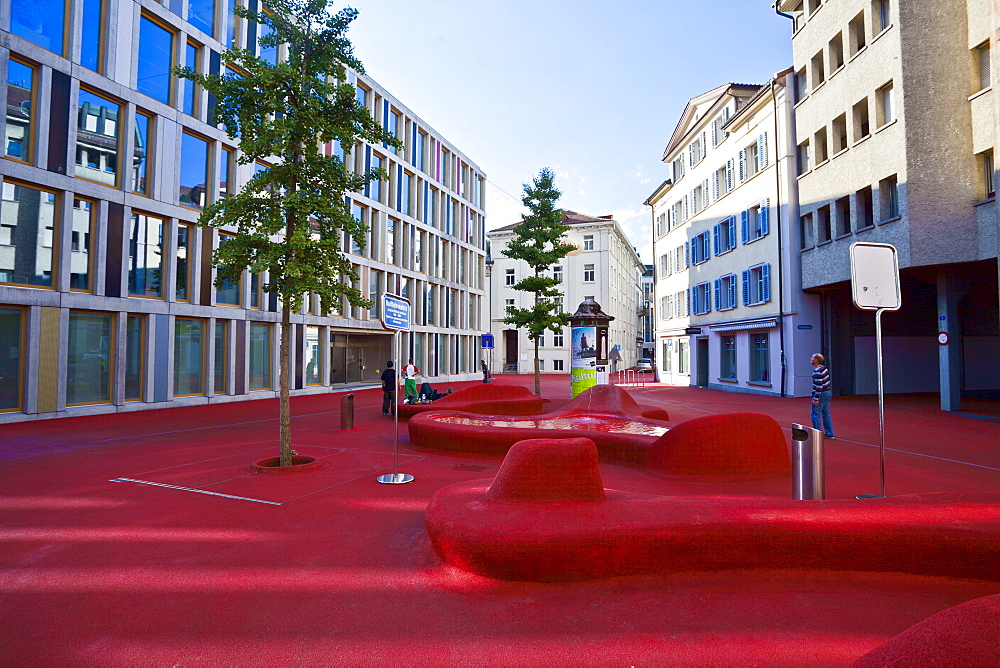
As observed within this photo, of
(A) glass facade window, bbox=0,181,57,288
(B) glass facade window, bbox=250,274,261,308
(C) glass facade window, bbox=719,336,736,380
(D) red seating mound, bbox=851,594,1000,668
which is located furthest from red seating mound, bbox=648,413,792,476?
(C) glass facade window, bbox=719,336,736,380

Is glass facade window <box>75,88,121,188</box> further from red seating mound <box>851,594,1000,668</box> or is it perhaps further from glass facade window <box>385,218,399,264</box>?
red seating mound <box>851,594,1000,668</box>

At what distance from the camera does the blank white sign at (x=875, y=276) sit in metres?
6.04

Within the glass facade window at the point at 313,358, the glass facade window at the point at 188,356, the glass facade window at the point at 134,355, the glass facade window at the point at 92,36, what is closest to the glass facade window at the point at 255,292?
the glass facade window at the point at 188,356

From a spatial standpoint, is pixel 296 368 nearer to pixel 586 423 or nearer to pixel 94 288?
pixel 94 288

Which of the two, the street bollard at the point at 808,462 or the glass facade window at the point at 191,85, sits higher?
the glass facade window at the point at 191,85

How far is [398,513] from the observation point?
20.5ft

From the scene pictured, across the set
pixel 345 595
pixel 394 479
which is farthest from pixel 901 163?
pixel 345 595

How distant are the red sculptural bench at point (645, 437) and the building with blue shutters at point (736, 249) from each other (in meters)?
14.9

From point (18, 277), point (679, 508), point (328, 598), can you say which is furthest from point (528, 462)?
point (18, 277)

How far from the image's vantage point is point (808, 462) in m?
5.73

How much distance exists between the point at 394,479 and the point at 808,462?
204 inches

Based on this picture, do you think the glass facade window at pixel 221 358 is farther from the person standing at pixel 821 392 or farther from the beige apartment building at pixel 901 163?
the beige apartment building at pixel 901 163

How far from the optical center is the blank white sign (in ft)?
19.8

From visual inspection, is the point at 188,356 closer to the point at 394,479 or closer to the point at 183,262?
the point at 183,262
